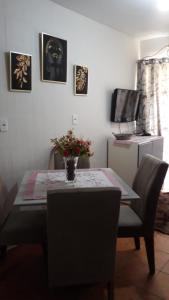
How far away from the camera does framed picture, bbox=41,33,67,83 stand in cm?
259

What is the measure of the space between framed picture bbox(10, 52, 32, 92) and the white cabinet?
1606mm

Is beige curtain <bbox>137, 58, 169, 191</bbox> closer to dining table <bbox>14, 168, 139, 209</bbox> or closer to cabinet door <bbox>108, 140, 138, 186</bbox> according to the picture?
cabinet door <bbox>108, 140, 138, 186</bbox>

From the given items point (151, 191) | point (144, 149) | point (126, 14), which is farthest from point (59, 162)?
point (126, 14)

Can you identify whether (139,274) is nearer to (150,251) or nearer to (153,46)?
(150,251)

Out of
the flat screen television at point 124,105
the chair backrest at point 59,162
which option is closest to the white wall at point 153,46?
the flat screen television at point 124,105

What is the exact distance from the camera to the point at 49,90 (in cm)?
274

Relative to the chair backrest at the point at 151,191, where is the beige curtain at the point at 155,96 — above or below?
above

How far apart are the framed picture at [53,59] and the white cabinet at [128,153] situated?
49.5 inches

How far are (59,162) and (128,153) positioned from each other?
4.11 feet

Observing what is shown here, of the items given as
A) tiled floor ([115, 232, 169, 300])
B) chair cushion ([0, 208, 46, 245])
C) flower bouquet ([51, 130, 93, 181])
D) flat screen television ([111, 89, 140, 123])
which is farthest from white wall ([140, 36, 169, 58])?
chair cushion ([0, 208, 46, 245])

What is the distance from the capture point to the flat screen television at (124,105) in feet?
12.2

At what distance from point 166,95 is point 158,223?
2.10 metres

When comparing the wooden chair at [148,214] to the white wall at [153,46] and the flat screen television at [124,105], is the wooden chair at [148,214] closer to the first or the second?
the flat screen television at [124,105]

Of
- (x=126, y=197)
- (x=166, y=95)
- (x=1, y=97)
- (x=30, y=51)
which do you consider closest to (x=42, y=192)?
(x=126, y=197)
